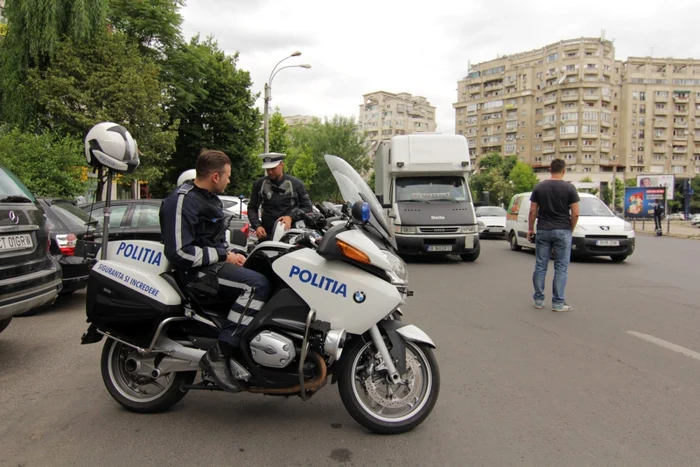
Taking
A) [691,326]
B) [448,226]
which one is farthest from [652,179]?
[691,326]

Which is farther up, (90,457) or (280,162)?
(280,162)

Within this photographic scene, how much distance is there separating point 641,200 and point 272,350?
115ft

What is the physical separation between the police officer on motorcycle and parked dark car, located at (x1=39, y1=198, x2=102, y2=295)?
3.90 metres

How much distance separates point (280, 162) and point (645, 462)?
4.72m

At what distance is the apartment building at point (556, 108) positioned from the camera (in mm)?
99625

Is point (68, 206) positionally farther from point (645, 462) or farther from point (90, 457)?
point (645, 462)

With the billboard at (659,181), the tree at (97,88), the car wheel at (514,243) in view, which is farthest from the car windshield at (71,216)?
the billboard at (659,181)

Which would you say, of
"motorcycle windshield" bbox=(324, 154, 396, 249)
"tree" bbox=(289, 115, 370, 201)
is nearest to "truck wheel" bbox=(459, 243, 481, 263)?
"motorcycle windshield" bbox=(324, 154, 396, 249)

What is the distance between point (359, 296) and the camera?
10.4 ft

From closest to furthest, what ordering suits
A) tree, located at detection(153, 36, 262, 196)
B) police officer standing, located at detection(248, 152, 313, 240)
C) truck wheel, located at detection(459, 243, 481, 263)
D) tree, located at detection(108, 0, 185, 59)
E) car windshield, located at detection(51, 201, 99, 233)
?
1. police officer standing, located at detection(248, 152, 313, 240)
2. car windshield, located at detection(51, 201, 99, 233)
3. truck wheel, located at detection(459, 243, 481, 263)
4. tree, located at detection(108, 0, 185, 59)
5. tree, located at detection(153, 36, 262, 196)

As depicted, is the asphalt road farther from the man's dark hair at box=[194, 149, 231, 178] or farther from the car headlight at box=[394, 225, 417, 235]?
the car headlight at box=[394, 225, 417, 235]

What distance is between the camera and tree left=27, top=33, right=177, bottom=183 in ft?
57.6

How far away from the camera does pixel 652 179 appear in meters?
38.4

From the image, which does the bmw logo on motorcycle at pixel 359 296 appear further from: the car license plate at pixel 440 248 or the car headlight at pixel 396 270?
the car license plate at pixel 440 248
